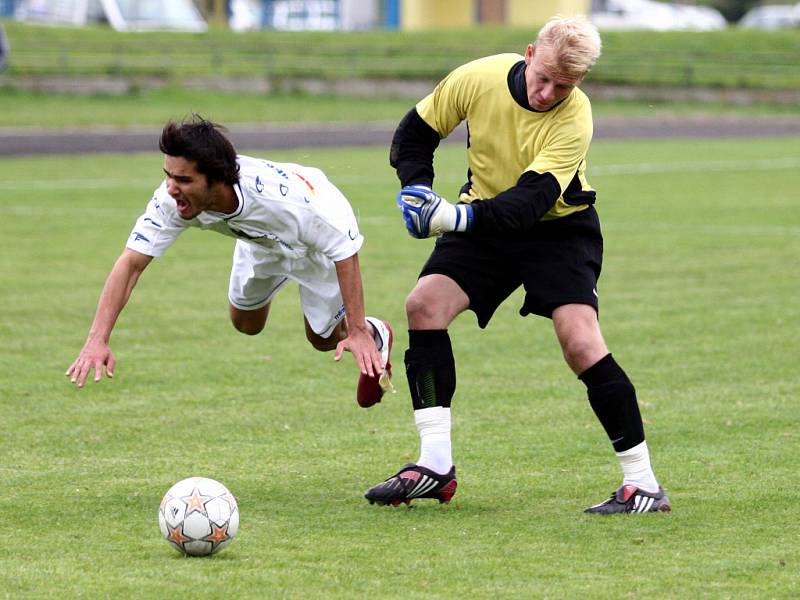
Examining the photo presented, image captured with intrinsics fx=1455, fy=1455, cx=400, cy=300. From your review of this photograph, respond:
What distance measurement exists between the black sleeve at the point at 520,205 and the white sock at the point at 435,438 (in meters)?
0.85

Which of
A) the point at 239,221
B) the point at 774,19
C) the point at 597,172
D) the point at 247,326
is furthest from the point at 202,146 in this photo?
the point at 774,19

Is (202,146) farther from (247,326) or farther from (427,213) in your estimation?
(247,326)

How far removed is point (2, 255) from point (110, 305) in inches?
331

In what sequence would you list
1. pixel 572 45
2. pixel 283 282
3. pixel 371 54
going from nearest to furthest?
pixel 572 45 → pixel 283 282 → pixel 371 54

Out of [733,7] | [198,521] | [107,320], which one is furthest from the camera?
[733,7]

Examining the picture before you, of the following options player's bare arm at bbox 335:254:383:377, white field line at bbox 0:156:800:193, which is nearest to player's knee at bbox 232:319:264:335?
player's bare arm at bbox 335:254:383:377

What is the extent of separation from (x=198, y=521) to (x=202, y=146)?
4.91ft

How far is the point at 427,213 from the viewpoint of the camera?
226 inches

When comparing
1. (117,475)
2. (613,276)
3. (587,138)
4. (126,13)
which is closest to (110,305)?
(117,475)

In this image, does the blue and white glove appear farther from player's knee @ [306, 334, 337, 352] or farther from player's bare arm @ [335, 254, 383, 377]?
player's knee @ [306, 334, 337, 352]

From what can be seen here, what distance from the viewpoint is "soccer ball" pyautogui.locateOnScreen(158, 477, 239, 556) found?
5.24 meters

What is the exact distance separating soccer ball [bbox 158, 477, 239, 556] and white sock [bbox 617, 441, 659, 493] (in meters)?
1.68

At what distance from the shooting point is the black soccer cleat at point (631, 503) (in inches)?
234

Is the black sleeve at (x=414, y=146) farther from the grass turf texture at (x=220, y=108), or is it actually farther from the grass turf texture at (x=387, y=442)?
the grass turf texture at (x=220, y=108)
